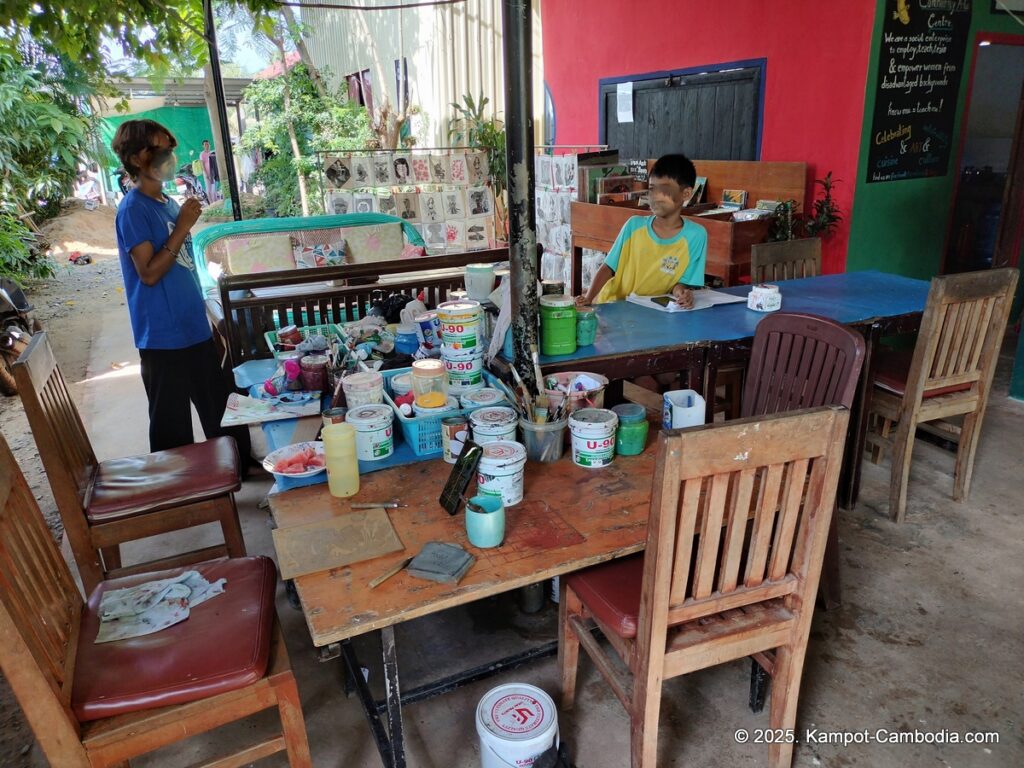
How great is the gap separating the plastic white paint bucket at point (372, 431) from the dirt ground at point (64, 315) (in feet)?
4.04

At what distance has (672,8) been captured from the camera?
5352 mm

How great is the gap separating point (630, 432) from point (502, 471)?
443mm

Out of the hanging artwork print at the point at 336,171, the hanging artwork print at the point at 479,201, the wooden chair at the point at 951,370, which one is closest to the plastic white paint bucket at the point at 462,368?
the wooden chair at the point at 951,370

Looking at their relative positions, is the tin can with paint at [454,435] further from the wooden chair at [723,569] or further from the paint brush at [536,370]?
the wooden chair at [723,569]

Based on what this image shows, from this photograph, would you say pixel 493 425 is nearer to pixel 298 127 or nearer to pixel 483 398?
pixel 483 398

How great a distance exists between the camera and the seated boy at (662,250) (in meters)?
3.10

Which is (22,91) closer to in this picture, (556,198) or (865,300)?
(556,198)

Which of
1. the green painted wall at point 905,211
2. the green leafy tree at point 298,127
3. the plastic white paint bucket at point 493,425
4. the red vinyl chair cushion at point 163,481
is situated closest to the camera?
the plastic white paint bucket at point 493,425

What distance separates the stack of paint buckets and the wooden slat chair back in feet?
2.71

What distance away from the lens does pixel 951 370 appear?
9.16ft

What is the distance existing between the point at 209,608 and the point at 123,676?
215mm

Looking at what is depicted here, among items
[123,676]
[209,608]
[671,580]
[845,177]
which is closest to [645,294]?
[845,177]

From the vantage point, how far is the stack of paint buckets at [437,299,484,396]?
1.93m

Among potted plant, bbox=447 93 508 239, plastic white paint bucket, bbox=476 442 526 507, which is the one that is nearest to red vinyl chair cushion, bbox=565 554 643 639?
plastic white paint bucket, bbox=476 442 526 507
